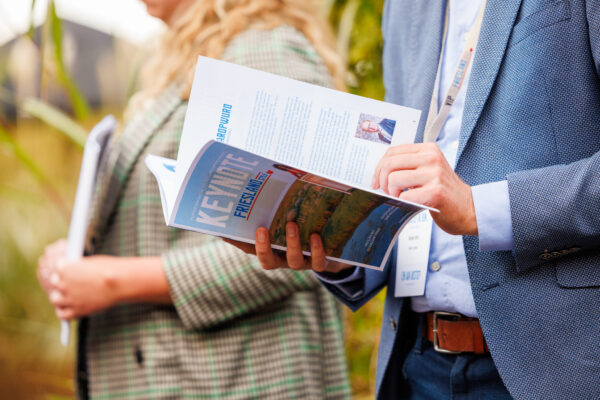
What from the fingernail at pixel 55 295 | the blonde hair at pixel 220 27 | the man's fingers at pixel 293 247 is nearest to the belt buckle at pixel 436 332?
the man's fingers at pixel 293 247

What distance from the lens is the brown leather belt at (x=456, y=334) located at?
874 millimetres

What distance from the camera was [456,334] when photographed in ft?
2.95

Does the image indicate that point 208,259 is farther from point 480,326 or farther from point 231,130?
point 480,326

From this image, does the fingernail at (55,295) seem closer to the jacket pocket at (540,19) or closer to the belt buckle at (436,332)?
the belt buckle at (436,332)

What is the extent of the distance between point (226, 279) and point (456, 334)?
54cm

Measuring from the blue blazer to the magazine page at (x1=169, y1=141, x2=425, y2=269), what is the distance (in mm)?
137

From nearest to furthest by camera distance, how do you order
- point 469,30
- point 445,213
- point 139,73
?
point 445,213, point 469,30, point 139,73

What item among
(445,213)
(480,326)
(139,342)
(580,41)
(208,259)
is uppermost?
(580,41)

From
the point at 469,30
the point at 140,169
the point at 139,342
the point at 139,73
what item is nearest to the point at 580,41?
the point at 469,30

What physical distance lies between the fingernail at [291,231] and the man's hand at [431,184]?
0.47 ft

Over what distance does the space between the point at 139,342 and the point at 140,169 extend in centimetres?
38

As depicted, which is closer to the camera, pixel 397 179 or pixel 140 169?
pixel 397 179

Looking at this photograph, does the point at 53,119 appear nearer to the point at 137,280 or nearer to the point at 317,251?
the point at 137,280

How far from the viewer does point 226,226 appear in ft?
2.65
